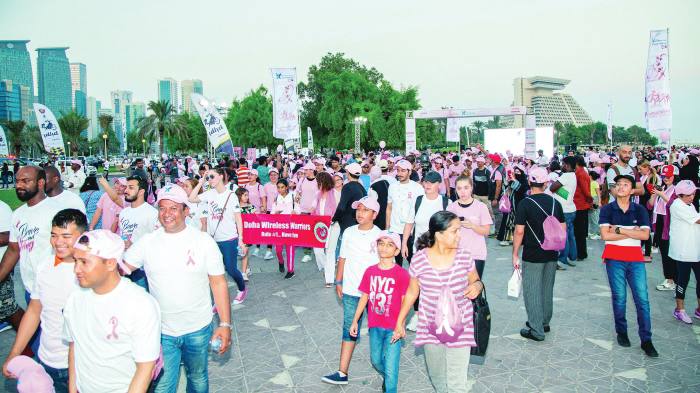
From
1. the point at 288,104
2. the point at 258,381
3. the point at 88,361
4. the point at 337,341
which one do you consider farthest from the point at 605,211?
the point at 288,104

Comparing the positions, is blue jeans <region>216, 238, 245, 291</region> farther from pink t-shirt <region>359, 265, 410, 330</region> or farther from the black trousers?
the black trousers

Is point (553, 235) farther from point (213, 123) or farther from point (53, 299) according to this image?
point (213, 123)

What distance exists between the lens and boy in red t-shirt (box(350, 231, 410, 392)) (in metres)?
3.72

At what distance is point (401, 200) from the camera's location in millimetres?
6539

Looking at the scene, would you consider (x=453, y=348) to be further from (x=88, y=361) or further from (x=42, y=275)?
(x=42, y=275)

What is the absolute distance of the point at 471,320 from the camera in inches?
136

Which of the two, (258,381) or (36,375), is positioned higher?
(36,375)

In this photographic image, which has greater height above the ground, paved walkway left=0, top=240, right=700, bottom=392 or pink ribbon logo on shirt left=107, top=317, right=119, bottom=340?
pink ribbon logo on shirt left=107, top=317, right=119, bottom=340

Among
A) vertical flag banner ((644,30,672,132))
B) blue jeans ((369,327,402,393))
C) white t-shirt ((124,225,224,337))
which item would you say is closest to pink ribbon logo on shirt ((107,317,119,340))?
white t-shirt ((124,225,224,337))

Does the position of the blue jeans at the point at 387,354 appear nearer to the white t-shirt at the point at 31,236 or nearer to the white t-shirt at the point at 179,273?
the white t-shirt at the point at 179,273

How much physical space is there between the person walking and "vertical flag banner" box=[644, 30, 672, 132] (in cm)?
1063

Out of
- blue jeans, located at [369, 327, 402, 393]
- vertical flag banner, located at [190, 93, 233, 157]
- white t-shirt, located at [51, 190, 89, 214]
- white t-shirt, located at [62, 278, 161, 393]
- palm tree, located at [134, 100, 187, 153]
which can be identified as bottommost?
blue jeans, located at [369, 327, 402, 393]

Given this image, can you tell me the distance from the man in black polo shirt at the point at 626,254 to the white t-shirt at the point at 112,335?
4706 millimetres

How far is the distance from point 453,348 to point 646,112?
44.8 feet
